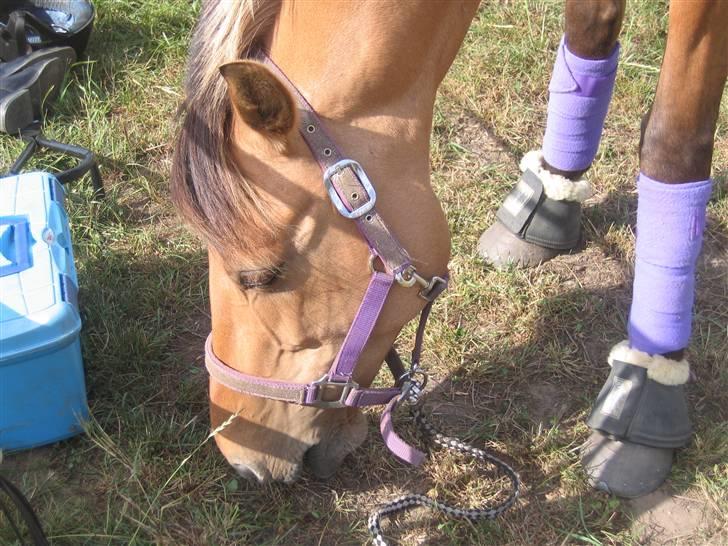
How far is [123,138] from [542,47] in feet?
6.44

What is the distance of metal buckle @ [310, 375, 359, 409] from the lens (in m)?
1.81

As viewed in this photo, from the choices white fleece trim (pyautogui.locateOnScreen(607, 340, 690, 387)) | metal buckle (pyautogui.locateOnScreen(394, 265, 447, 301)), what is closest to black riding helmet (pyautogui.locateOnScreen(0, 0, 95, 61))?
metal buckle (pyautogui.locateOnScreen(394, 265, 447, 301))

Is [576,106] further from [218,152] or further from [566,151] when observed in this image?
[218,152]

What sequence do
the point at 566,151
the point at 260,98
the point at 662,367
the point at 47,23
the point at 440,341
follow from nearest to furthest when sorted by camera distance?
the point at 260,98
the point at 662,367
the point at 440,341
the point at 566,151
the point at 47,23

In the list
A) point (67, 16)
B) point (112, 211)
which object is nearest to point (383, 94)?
point (112, 211)

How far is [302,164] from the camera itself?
1.59 m

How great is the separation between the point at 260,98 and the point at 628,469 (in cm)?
143

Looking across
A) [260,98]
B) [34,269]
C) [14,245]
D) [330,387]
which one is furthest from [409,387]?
[14,245]

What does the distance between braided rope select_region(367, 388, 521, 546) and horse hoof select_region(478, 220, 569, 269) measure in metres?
0.84

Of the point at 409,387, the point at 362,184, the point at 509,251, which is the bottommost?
the point at 509,251

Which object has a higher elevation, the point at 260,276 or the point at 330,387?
the point at 260,276

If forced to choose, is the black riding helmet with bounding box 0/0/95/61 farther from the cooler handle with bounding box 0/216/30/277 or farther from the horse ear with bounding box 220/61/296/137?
the horse ear with bounding box 220/61/296/137

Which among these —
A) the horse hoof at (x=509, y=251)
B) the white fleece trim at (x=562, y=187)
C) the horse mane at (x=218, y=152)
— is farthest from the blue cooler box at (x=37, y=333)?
the white fleece trim at (x=562, y=187)

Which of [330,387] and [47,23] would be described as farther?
[47,23]
